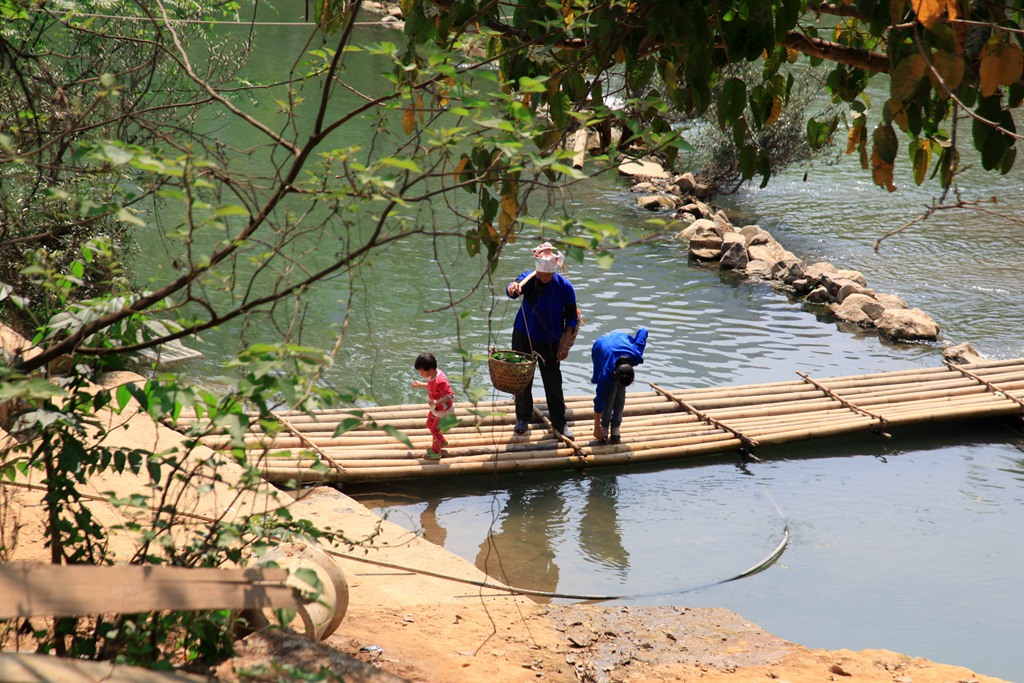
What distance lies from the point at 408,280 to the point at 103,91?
8.60 meters

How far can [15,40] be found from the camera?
8258 millimetres

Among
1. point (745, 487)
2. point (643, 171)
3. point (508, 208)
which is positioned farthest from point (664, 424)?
point (643, 171)

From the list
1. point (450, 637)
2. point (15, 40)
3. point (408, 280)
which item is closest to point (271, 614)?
point (450, 637)

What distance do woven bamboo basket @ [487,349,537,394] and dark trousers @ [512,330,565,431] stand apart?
11.2 inches

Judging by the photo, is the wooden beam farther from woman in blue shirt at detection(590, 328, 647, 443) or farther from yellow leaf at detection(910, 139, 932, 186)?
woman in blue shirt at detection(590, 328, 647, 443)

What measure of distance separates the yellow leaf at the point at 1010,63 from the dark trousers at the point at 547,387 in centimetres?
A: 454

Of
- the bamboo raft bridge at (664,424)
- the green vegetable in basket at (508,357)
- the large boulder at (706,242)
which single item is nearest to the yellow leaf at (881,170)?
the bamboo raft bridge at (664,424)

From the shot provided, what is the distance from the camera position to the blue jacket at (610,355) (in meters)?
7.05

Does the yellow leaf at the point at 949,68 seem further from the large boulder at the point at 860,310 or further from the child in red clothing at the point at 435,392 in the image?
the large boulder at the point at 860,310

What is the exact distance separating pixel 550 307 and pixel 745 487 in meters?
2.02

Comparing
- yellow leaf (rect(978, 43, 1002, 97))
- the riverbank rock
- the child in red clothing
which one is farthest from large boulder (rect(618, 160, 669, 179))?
yellow leaf (rect(978, 43, 1002, 97))

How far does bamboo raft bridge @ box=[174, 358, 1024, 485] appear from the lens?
6586 millimetres

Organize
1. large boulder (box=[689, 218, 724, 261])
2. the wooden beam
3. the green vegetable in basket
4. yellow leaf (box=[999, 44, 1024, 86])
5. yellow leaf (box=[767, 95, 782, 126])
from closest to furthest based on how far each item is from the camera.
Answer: the wooden beam → yellow leaf (box=[999, 44, 1024, 86]) → yellow leaf (box=[767, 95, 782, 126]) → the green vegetable in basket → large boulder (box=[689, 218, 724, 261])

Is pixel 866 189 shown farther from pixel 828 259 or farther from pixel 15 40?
pixel 15 40
